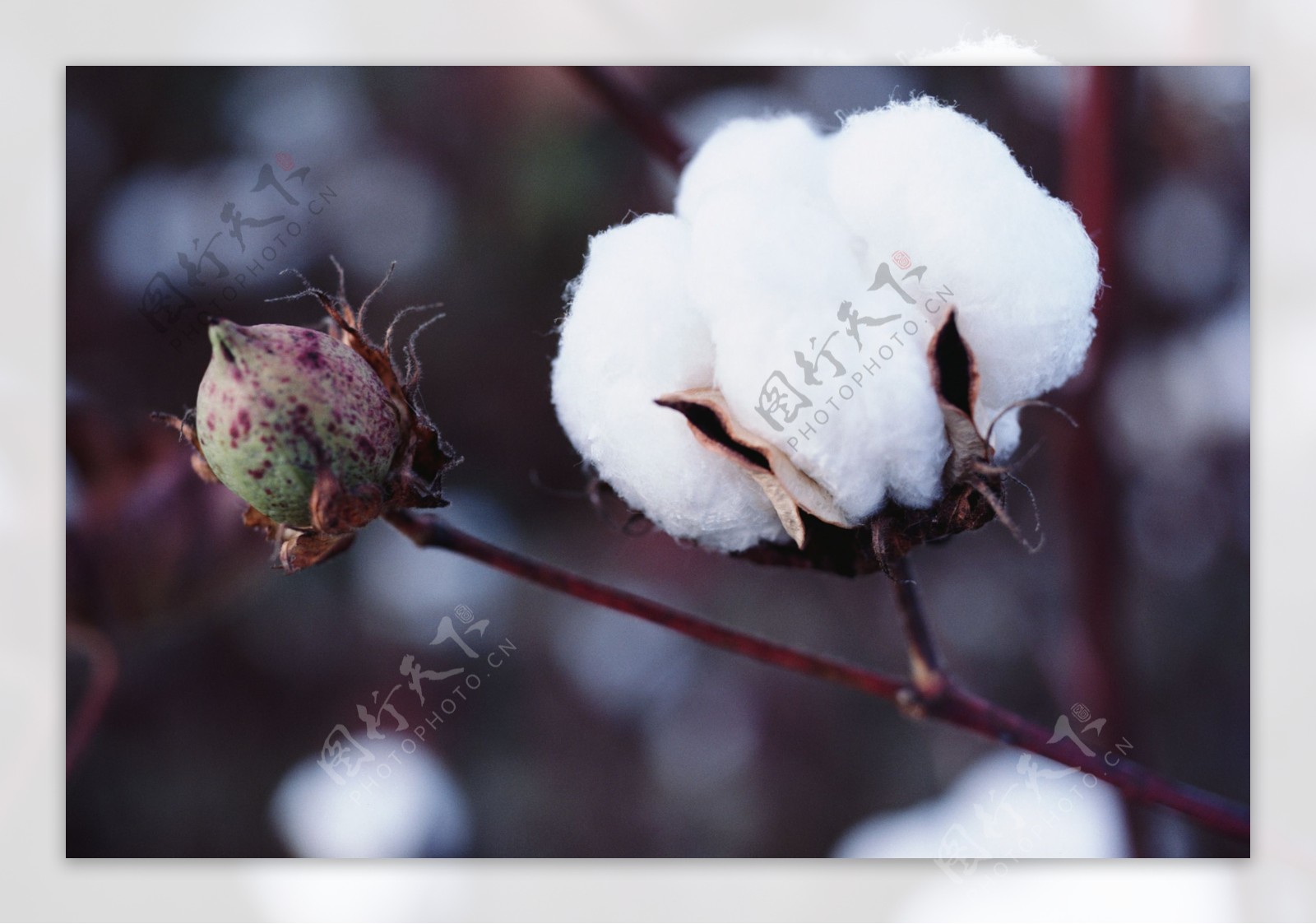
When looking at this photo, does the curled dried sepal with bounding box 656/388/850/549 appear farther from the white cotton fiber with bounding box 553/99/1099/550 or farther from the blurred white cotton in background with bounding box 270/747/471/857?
the blurred white cotton in background with bounding box 270/747/471/857

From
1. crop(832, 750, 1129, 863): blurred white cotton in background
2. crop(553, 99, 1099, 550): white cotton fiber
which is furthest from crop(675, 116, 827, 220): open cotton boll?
crop(832, 750, 1129, 863): blurred white cotton in background

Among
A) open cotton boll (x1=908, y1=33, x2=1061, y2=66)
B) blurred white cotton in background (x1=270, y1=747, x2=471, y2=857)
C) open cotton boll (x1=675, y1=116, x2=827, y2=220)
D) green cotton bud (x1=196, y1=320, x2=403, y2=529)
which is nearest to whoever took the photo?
green cotton bud (x1=196, y1=320, x2=403, y2=529)

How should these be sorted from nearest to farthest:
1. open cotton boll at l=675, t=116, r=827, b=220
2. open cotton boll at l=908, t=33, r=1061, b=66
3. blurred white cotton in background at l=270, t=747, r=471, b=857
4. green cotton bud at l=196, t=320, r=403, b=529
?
1. green cotton bud at l=196, t=320, r=403, b=529
2. open cotton boll at l=675, t=116, r=827, b=220
3. open cotton boll at l=908, t=33, r=1061, b=66
4. blurred white cotton in background at l=270, t=747, r=471, b=857

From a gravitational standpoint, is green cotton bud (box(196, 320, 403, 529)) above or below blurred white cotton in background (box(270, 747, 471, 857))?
above

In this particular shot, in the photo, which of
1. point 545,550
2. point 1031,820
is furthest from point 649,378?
point 545,550

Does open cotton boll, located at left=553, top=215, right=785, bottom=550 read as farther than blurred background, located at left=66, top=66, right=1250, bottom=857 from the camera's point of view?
No

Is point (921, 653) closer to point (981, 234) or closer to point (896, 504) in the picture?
point (896, 504)
